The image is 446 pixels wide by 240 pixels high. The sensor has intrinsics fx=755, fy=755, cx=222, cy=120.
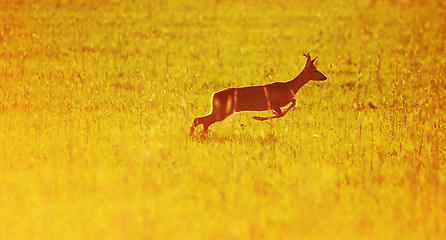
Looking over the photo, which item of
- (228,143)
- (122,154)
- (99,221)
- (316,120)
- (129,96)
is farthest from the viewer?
(129,96)

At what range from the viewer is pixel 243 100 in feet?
38.0

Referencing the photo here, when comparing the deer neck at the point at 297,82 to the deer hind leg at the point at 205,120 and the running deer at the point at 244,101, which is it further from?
the deer hind leg at the point at 205,120

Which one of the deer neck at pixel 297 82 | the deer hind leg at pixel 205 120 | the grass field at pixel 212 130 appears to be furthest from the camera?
the deer neck at pixel 297 82

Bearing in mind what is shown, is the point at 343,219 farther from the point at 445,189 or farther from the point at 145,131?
the point at 145,131

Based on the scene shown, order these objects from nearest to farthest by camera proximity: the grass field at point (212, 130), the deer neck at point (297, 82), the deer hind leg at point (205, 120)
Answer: the grass field at point (212, 130)
the deer hind leg at point (205, 120)
the deer neck at point (297, 82)

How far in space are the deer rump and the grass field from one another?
0.42m

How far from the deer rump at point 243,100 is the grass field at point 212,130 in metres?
0.42

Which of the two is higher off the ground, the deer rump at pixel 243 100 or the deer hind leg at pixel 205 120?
the deer rump at pixel 243 100

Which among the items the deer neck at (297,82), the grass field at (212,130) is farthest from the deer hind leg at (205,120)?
the deer neck at (297,82)

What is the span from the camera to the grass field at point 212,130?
7496 mm

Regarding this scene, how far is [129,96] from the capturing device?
1573cm

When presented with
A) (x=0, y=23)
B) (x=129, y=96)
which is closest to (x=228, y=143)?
(x=129, y=96)

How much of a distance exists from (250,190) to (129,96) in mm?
7643

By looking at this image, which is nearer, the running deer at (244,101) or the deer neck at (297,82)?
the running deer at (244,101)
